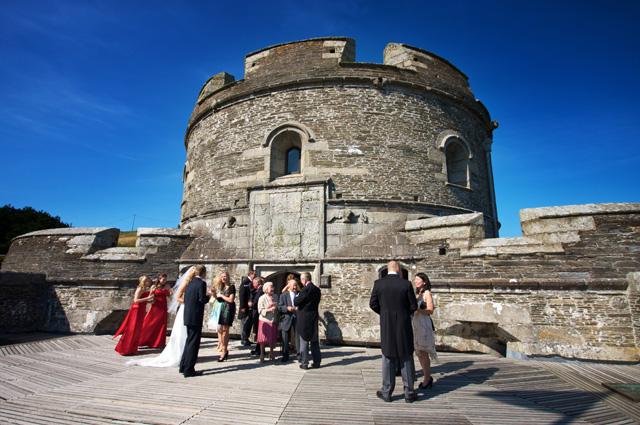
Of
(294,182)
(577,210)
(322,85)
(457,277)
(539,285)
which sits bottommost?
(539,285)

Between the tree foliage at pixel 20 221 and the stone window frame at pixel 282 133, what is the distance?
3049 cm

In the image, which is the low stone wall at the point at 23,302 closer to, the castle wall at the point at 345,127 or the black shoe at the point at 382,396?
the castle wall at the point at 345,127

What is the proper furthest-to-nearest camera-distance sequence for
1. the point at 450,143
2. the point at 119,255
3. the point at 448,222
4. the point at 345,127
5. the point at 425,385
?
the point at 450,143 → the point at 345,127 → the point at 119,255 → the point at 448,222 → the point at 425,385

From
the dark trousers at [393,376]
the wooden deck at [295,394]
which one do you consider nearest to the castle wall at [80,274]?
the wooden deck at [295,394]

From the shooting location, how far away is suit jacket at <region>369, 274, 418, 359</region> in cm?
439

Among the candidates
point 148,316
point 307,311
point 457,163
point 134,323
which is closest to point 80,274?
point 148,316

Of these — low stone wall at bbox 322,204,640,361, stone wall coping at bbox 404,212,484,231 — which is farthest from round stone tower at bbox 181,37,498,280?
low stone wall at bbox 322,204,640,361

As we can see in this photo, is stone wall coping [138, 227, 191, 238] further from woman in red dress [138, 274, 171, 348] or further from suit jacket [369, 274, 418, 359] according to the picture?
suit jacket [369, 274, 418, 359]

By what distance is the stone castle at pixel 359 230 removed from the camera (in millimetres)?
7070

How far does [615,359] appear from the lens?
21.1 feet

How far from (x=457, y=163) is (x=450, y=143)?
0.86 metres

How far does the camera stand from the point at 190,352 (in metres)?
5.35

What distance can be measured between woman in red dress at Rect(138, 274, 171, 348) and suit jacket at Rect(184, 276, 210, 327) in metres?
2.76

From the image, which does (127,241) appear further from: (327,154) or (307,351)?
(307,351)
